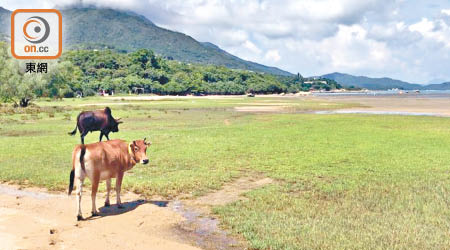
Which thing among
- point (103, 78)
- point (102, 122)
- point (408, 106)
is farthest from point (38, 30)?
point (103, 78)

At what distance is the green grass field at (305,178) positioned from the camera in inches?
355

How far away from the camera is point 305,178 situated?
48.2ft

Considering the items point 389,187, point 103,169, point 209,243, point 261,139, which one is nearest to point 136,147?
point 103,169

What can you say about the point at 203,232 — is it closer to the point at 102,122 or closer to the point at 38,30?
the point at 102,122

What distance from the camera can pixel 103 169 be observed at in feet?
31.6

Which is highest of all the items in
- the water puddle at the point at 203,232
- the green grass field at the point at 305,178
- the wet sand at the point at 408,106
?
the wet sand at the point at 408,106

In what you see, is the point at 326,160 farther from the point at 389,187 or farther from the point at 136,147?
the point at 136,147

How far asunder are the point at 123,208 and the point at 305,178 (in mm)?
7567

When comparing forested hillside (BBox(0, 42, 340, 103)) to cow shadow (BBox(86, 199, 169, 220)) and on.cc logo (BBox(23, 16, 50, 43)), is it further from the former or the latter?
cow shadow (BBox(86, 199, 169, 220))

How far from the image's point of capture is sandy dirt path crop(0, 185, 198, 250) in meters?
7.94

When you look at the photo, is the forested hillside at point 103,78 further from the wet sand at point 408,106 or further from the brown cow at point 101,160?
the wet sand at point 408,106

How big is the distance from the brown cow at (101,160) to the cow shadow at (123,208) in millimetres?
153

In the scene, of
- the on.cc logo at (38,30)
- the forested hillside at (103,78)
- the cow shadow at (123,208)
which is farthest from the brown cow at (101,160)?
the forested hillside at (103,78)

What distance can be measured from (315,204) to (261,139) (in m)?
14.6
